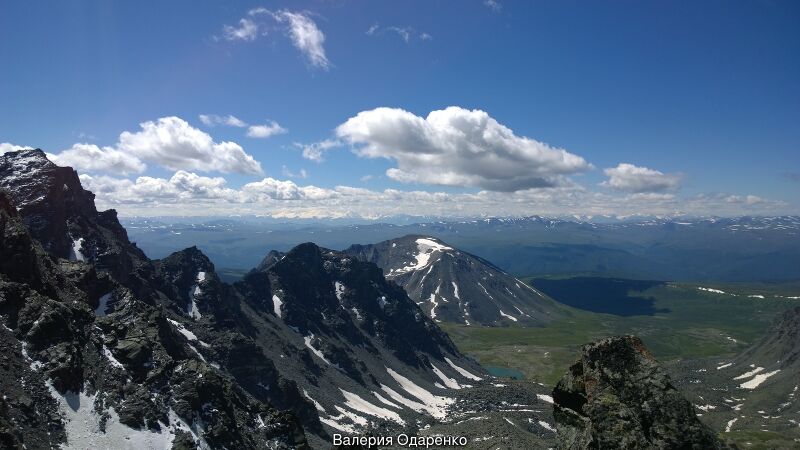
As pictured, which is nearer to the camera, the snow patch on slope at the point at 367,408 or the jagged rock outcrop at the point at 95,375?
the jagged rock outcrop at the point at 95,375

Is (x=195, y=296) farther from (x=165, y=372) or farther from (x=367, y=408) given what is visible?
(x=165, y=372)

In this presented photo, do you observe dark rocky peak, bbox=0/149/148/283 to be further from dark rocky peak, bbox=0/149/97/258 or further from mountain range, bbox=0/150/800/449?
mountain range, bbox=0/150/800/449

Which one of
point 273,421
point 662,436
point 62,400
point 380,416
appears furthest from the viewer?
point 380,416

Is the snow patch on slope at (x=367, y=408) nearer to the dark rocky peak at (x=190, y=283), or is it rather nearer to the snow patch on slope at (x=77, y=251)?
the dark rocky peak at (x=190, y=283)

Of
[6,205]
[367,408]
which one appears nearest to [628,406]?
[6,205]

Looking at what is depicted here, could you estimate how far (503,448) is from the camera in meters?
126

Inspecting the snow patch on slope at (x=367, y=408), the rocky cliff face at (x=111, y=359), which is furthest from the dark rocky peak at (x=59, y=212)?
the snow patch on slope at (x=367, y=408)

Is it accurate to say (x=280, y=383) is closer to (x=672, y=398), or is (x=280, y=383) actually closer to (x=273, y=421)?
(x=273, y=421)

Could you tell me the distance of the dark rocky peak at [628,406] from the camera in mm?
17812

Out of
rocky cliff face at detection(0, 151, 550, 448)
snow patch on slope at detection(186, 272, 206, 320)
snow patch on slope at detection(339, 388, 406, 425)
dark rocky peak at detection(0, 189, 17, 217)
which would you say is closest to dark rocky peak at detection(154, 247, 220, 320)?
snow patch on slope at detection(186, 272, 206, 320)

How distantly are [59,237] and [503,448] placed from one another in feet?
434

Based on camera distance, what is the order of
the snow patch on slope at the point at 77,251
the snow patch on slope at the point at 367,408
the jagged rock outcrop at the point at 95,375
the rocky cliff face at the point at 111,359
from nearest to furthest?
the jagged rock outcrop at the point at 95,375 → the rocky cliff face at the point at 111,359 → the snow patch on slope at the point at 77,251 → the snow patch on slope at the point at 367,408

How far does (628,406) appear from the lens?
759 inches

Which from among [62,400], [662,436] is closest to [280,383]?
[62,400]
